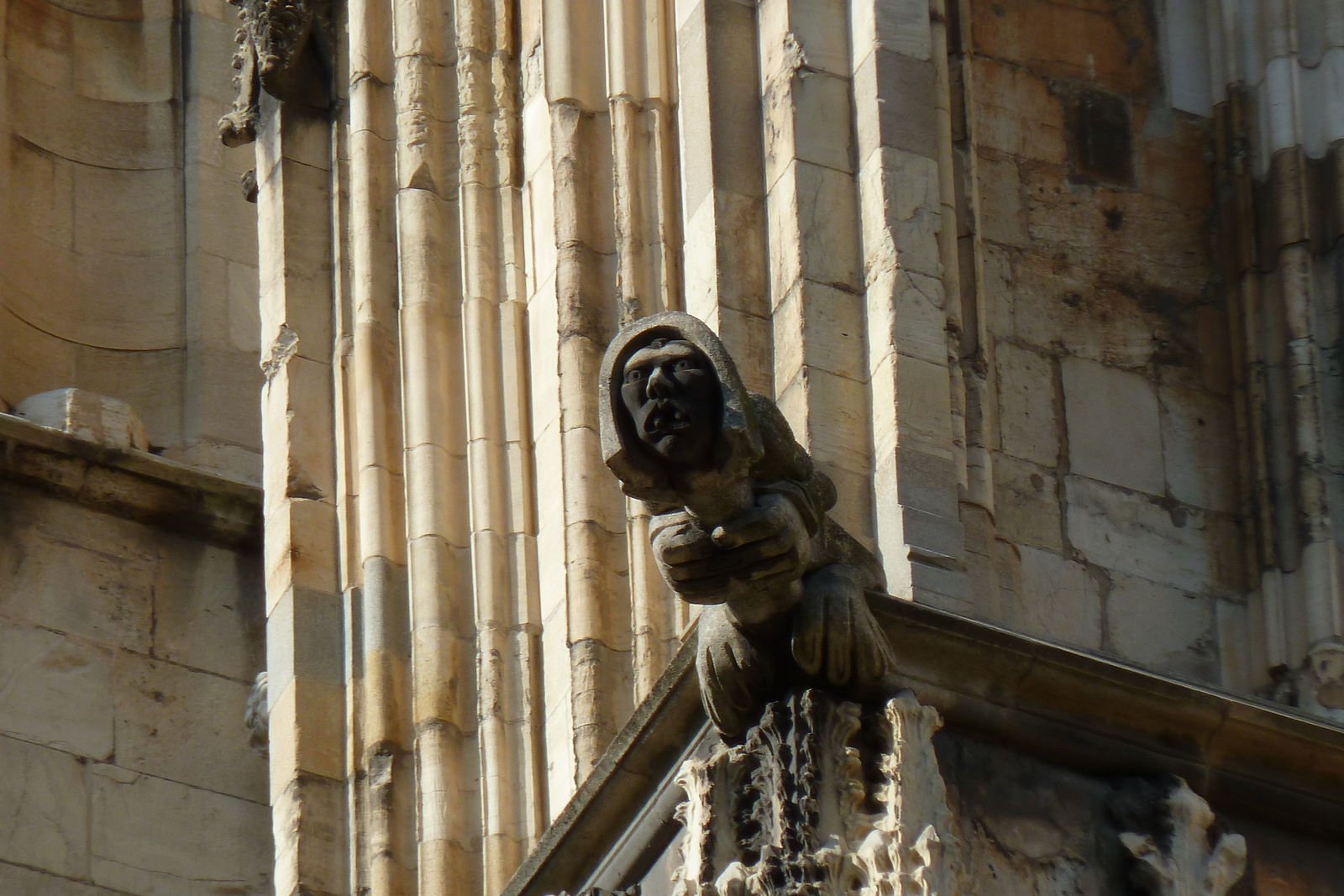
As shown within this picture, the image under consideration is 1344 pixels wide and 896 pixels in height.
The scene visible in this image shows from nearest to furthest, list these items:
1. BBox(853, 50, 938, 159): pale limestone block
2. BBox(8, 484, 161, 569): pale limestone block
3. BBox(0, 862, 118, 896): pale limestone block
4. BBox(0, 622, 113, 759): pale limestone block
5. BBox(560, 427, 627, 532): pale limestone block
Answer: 1. BBox(853, 50, 938, 159): pale limestone block
2. BBox(560, 427, 627, 532): pale limestone block
3. BBox(0, 862, 118, 896): pale limestone block
4. BBox(0, 622, 113, 759): pale limestone block
5. BBox(8, 484, 161, 569): pale limestone block

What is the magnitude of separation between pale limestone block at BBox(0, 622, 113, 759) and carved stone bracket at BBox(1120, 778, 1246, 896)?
5.23m

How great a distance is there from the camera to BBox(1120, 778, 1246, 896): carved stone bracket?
9469mm

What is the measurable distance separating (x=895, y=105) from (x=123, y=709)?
455 cm

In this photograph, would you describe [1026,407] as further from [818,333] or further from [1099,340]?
[818,333]

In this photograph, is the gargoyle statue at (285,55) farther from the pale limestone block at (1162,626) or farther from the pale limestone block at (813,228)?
the pale limestone block at (1162,626)

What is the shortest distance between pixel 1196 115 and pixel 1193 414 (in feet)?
2.85

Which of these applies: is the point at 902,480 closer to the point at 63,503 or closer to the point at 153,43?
the point at 63,503

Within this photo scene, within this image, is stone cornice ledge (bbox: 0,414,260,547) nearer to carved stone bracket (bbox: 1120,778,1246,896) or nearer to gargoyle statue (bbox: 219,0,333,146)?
gargoyle statue (bbox: 219,0,333,146)

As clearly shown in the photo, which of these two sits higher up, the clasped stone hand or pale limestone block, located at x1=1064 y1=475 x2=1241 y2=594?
pale limestone block, located at x1=1064 y1=475 x2=1241 y2=594

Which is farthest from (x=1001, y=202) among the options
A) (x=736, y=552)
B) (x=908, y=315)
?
(x=736, y=552)

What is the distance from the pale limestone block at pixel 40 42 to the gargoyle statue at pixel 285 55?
3.19m

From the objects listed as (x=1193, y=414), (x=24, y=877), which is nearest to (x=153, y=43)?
(x=24, y=877)

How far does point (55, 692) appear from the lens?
14.2 m

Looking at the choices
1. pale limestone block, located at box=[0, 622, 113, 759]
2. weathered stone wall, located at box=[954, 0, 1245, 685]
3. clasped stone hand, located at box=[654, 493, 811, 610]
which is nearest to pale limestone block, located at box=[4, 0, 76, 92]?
pale limestone block, located at box=[0, 622, 113, 759]
